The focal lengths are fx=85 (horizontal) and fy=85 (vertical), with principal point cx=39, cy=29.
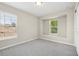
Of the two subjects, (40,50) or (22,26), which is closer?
(40,50)

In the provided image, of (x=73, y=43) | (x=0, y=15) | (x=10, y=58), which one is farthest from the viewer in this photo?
(x=73, y=43)

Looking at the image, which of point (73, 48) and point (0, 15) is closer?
point (0, 15)

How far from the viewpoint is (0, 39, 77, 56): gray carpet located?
85.7 inches

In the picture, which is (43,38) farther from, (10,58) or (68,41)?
(10,58)

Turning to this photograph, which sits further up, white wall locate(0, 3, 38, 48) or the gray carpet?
white wall locate(0, 3, 38, 48)

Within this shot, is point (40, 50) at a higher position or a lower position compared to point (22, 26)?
lower

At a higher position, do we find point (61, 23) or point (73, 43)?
point (61, 23)

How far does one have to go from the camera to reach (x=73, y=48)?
8.16 feet

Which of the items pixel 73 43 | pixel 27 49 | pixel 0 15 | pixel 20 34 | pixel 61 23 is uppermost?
pixel 0 15

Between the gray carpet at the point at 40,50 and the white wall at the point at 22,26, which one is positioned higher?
the white wall at the point at 22,26

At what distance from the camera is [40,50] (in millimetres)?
2469

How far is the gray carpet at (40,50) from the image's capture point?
218 cm

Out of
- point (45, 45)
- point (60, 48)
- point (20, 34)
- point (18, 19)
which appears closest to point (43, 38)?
point (45, 45)

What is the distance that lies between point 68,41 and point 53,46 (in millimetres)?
504
